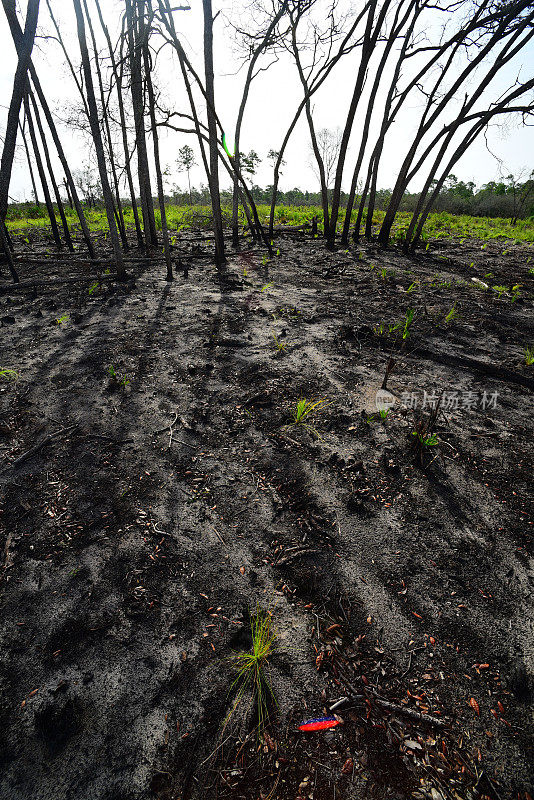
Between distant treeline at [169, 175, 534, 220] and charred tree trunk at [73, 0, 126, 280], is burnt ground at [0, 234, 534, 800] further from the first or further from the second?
distant treeline at [169, 175, 534, 220]

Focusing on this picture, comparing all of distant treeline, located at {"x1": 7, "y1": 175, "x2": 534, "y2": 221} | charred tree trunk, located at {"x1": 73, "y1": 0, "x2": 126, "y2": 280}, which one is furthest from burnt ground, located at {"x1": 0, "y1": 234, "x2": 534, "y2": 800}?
distant treeline, located at {"x1": 7, "y1": 175, "x2": 534, "y2": 221}

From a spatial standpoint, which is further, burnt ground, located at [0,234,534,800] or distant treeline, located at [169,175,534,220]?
distant treeline, located at [169,175,534,220]

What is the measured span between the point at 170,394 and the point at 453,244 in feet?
43.3

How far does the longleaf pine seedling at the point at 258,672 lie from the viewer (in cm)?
159

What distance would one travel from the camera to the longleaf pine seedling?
62.5 inches

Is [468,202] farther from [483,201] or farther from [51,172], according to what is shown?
[51,172]

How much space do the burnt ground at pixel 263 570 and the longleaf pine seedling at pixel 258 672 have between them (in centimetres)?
4

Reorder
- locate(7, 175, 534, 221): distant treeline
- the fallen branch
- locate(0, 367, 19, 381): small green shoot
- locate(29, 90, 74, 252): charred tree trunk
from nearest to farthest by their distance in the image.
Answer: the fallen branch, locate(0, 367, 19, 381): small green shoot, locate(29, 90, 74, 252): charred tree trunk, locate(7, 175, 534, 221): distant treeline

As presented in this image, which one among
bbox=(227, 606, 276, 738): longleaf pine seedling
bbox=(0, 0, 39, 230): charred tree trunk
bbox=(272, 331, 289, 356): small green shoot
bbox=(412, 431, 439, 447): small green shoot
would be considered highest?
bbox=(0, 0, 39, 230): charred tree trunk

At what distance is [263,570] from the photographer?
2.18 meters

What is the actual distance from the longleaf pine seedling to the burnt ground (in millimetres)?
42

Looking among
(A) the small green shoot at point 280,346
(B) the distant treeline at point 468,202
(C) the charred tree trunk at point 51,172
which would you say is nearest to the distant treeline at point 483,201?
(B) the distant treeline at point 468,202

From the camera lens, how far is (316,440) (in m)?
3.21

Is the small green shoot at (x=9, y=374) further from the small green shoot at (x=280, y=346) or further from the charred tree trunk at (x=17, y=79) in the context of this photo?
the small green shoot at (x=280, y=346)
